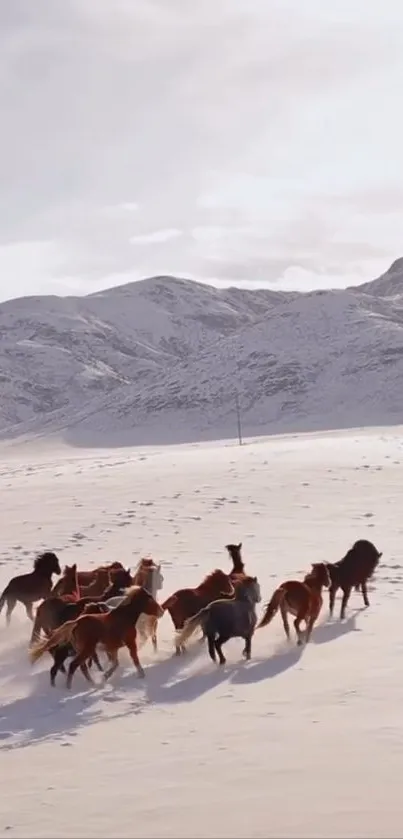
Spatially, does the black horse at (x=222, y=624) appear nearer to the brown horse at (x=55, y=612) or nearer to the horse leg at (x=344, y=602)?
the brown horse at (x=55, y=612)

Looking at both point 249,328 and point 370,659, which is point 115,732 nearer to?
point 370,659

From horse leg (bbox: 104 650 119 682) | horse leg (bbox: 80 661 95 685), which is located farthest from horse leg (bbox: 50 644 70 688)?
horse leg (bbox: 104 650 119 682)

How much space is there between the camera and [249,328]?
13325 centimetres

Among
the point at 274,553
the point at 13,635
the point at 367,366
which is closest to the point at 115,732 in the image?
the point at 13,635

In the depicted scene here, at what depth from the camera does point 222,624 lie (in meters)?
9.39

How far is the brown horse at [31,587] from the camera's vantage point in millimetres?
11469

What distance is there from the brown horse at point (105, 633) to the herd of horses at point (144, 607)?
0.01 m

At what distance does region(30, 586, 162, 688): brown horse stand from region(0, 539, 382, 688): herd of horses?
0.03 feet

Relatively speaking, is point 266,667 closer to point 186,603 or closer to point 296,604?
point 296,604

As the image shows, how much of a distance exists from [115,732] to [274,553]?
31.8ft

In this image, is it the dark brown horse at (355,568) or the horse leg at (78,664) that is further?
the dark brown horse at (355,568)

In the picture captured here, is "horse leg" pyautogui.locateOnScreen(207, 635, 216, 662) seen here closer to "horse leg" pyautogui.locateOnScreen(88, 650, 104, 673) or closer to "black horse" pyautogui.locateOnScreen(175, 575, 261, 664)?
"black horse" pyautogui.locateOnScreen(175, 575, 261, 664)

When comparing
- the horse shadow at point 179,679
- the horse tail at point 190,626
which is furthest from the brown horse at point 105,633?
the horse tail at point 190,626

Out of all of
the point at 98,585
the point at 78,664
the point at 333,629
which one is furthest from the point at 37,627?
the point at 333,629
